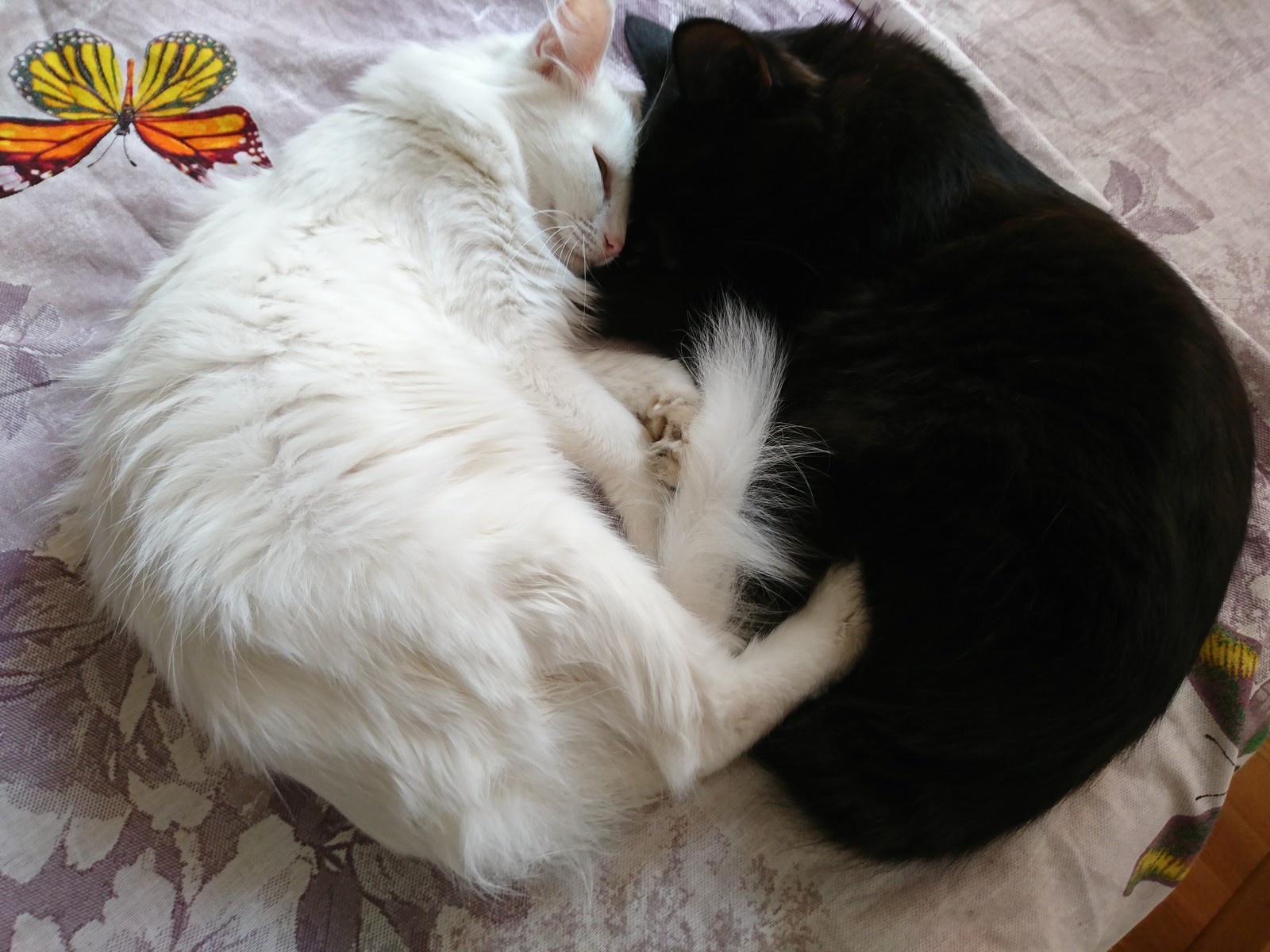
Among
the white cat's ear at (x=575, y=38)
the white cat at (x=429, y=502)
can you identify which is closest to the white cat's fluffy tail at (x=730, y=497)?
the white cat at (x=429, y=502)

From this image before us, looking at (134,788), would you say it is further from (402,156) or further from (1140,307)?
(1140,307)

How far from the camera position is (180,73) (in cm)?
131

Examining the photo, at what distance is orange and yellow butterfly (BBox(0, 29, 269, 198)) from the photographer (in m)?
1.21

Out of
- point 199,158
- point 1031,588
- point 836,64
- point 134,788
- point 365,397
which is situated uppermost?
point 836,64

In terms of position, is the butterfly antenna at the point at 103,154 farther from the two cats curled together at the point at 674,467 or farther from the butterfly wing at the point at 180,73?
the two cats curled together at the point at 674,467

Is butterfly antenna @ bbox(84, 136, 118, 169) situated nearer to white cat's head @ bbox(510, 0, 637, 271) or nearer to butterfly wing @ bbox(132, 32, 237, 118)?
butterfly wing @ bbox(132, 32, 237, 118)

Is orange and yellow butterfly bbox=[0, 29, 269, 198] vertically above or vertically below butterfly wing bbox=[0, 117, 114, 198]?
above

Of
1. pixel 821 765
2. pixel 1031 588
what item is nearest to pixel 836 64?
pixel 1031 588

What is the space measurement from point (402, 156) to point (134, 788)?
87 cm

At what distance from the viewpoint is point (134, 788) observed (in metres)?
0.84

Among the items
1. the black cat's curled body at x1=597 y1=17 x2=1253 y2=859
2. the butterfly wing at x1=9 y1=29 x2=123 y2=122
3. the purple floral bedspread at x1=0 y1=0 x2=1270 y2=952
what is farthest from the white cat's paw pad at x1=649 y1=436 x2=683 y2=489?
the butterfly wing at x1=9 y1=29 x2=123 y2=122

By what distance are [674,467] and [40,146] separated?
3.59 ft

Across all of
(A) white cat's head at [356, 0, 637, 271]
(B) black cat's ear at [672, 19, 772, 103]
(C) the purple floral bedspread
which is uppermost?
(B) black cat's ear at [672, 19, 772, 103]

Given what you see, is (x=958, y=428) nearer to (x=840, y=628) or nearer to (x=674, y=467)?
(x=840, y=628)
